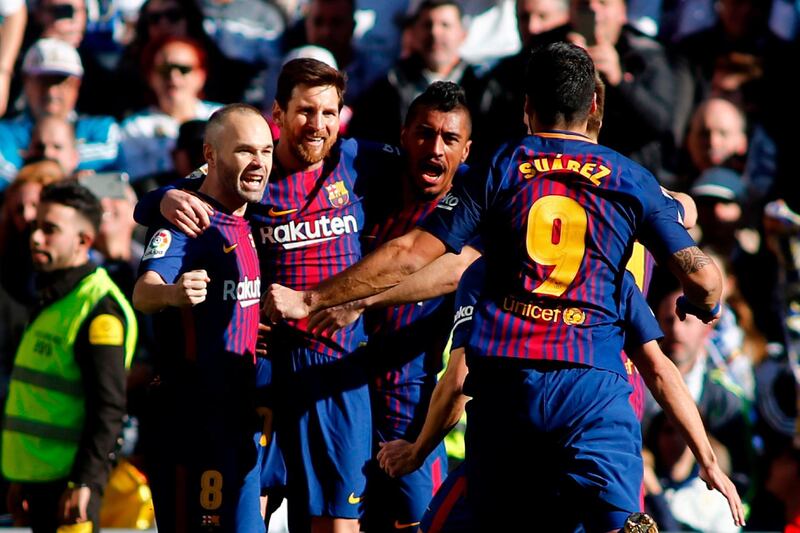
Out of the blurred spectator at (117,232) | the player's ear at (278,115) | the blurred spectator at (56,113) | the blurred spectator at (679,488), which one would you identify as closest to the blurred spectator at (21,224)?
the blurred spectator at (117,232)

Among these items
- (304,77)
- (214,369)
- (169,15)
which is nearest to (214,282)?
(214,369)

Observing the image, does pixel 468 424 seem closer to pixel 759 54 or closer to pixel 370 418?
pixel 370 418

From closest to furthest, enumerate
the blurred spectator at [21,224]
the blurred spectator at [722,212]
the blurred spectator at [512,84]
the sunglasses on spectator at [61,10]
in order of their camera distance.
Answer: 1. the blurred spectator at [512,84]
2. the blurred spectator at [21,224]
3. the blurred spectator at [722,212]
4. the sunglasses on spectator at [61,10]

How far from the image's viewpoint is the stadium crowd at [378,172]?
6367mm

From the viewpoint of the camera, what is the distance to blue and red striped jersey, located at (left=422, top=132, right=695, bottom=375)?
492cm

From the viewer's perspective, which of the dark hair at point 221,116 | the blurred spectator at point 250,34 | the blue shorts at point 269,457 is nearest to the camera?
the dark hair at point 221,116

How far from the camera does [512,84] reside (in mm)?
8891

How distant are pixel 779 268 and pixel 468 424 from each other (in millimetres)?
4839

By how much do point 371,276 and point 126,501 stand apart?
13.7 ft

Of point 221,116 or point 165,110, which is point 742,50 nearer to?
point 165,110

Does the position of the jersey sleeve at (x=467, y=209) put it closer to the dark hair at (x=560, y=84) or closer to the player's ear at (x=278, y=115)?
the dark hair at (x=560, y=84)

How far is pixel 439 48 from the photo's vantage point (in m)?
9.38

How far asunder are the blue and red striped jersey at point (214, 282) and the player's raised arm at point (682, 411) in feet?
5.69

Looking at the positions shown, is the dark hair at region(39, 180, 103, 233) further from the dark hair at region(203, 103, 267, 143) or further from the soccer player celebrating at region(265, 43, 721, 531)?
the soccer player celebrating at region(265, 43, 721, 531)
